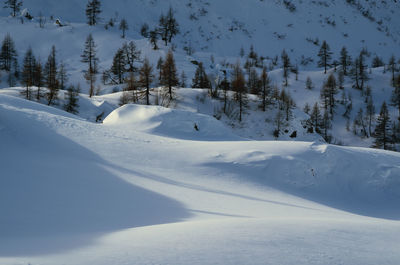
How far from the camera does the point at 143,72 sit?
37.0m

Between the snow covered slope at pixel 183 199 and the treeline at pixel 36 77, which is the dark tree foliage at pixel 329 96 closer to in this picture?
the snow covered slope at pixel 183 199

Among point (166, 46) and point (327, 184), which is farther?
point (166, 46)

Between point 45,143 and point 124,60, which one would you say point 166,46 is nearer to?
point 124,60

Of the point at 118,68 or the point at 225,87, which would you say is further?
the point at 118,68

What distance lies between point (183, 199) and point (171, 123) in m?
14.1

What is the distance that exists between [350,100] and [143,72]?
45.5 metres

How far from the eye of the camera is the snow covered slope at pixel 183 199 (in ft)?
9.78

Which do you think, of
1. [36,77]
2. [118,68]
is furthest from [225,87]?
[36,77]

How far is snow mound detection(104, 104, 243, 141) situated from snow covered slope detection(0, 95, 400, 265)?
5.55 metres

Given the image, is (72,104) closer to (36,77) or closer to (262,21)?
(36,77)

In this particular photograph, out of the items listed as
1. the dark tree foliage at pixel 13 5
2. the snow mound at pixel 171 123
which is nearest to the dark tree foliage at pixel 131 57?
the snow mound at pixel 171 123

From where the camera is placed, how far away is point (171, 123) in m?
21.4

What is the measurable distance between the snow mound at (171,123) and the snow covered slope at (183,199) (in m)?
5.55

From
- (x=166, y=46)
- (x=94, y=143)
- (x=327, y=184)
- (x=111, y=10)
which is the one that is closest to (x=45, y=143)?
(x=94, y=143)
